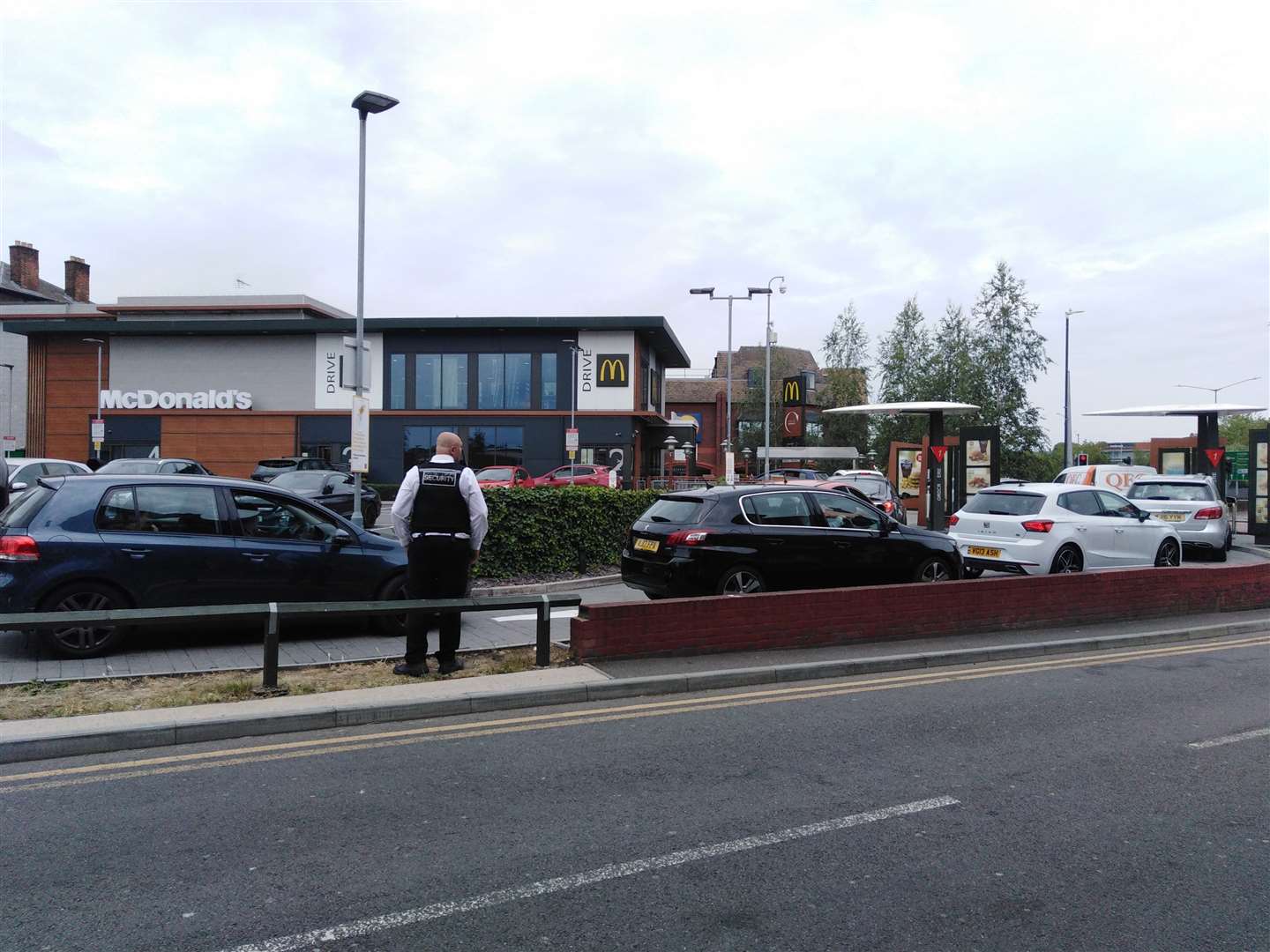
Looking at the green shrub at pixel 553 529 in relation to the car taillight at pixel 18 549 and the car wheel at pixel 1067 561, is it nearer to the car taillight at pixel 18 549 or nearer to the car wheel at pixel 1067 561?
the car taillight at pixel 18 549

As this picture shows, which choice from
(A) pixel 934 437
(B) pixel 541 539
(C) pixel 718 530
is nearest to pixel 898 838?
(C) pixel 718 530

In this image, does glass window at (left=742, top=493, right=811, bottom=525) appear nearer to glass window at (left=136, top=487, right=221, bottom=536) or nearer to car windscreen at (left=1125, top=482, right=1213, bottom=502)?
glass window at (left=136, top=487, right=221, bottom=536)

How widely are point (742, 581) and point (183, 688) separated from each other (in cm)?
583

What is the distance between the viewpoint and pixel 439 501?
7.53 m

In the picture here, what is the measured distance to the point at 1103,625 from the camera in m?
11.0

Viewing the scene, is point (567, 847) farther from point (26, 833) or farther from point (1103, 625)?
point (1103, 625)

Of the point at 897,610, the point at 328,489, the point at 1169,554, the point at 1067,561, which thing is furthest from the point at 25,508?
the point at 1169,554

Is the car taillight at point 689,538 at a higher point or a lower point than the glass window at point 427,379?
lower

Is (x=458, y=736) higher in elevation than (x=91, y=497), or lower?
lower

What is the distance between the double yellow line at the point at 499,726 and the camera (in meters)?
5.41

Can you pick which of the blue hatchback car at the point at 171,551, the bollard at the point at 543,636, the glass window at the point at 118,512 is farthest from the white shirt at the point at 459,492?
the glass window at the point at 118,512

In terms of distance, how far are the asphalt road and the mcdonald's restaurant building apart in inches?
1552

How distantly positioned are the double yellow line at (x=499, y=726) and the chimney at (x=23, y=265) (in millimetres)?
71385

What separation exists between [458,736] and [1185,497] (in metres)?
17.9
